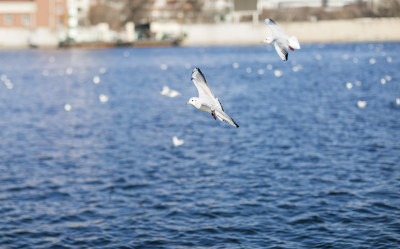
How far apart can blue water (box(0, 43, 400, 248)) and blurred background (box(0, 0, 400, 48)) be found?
346 feet

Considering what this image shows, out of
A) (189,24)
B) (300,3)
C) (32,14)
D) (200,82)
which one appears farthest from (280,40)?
(300,3)

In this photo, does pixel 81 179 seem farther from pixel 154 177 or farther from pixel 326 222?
pixel 326 222

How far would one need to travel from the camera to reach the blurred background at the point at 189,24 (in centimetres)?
15212

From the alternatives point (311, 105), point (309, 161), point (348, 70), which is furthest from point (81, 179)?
point (348, 70)

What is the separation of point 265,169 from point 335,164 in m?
3.20

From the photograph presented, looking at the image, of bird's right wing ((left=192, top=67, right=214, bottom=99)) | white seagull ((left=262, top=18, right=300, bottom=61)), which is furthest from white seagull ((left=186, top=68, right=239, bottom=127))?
white seagull ((left=262, top=18, right=300, bottom=61))

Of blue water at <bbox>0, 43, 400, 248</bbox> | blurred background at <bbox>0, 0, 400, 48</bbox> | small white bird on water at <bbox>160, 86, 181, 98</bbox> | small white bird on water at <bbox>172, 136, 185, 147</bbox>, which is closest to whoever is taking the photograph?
small white bird on water at <bbox>160, 86, 181, 98</bbox>

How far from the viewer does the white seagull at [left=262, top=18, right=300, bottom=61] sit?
7.95m

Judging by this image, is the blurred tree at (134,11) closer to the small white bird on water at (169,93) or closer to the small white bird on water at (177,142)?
the small white bird on water at (177,142)

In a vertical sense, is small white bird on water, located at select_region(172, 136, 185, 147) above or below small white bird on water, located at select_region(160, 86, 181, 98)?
below

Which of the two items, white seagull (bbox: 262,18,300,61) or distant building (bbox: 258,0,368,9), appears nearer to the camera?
white seagull (bbox: 262,18,300,61)

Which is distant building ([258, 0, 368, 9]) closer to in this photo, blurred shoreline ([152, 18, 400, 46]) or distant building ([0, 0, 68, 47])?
blurred shoreline ([152, 18, 400, 46])

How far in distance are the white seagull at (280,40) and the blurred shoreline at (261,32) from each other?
14879cm

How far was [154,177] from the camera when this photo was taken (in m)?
24.6
